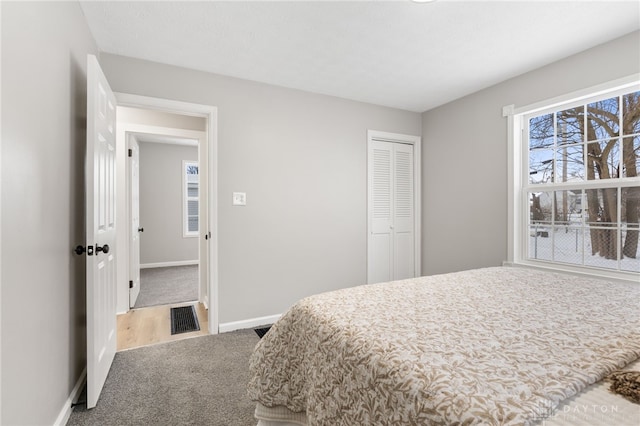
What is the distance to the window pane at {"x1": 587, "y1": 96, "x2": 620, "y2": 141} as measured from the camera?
240 cm

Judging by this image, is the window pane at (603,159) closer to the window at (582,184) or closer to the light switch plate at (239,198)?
the window at (582,184)

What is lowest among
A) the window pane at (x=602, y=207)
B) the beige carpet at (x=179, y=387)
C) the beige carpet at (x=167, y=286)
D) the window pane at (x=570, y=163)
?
the beige carpet at (x=179, y=387)

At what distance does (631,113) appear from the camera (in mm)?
2326

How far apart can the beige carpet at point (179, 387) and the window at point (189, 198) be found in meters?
4.13

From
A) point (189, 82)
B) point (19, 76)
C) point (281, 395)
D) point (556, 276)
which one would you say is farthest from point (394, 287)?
point (189, 82)

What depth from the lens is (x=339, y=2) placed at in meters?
1.91

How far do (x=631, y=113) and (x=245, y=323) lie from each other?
3.57m

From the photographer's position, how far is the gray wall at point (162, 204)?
6.01 meters

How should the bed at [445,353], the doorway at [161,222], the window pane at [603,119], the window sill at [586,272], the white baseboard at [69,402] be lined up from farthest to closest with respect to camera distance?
the doorway at [161,222]
the window pane at [603,119]
the window sill at [586,272]
the white baseboard at [69,402]
the bed at [445,353]

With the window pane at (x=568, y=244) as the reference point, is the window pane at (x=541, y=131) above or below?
above

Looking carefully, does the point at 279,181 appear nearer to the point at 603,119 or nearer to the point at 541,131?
the point at 541,131

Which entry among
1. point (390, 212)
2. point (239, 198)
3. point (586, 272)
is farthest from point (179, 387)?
point (586, 272)

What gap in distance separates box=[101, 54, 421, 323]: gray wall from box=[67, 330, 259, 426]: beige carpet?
0.49 meters

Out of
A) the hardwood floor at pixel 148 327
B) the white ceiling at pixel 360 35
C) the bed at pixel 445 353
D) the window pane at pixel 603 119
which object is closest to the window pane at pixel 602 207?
the window pane at pixel 603 119
